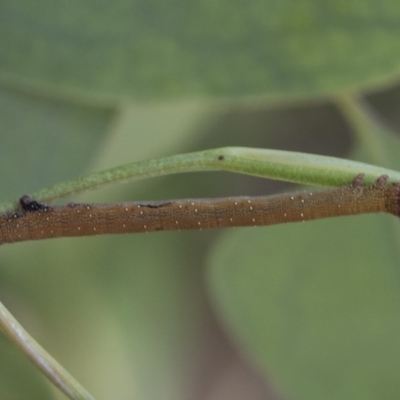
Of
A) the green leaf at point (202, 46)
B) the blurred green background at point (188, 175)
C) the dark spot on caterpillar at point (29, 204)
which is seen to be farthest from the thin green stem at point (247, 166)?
the green leaf at point (202, 46)

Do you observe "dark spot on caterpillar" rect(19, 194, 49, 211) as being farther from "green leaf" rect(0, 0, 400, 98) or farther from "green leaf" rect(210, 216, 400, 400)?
"green leaf" rect(210, 216, 400, 400)

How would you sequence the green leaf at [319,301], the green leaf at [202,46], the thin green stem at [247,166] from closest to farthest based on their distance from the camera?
1. the thin green stem at [247,166]
2. the green leaf at [202,46]
3. the green leaf at [319,301]

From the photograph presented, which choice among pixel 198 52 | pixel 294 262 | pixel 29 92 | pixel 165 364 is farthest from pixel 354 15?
pixel 165 364

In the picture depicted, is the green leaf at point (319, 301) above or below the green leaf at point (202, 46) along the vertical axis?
below

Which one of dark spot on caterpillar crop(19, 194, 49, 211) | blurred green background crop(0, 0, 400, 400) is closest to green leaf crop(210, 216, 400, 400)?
blurred green background crop(0, 0, 400, 400)

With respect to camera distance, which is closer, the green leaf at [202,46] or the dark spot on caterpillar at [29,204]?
the dark spot on caterpillar at [29,204]

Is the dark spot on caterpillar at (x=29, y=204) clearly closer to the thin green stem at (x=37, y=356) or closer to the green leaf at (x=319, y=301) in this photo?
the thin green stem at (x=37, y=356)

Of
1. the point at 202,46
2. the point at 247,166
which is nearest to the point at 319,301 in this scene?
the point at 202,46

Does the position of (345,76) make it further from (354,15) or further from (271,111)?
(271,111)
